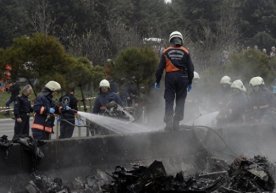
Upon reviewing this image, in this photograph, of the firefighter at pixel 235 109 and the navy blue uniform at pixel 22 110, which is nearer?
the firefighter at pixel 235 109

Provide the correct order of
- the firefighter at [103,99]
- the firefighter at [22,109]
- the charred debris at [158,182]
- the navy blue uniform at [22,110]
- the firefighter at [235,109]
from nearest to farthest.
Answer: the charred debris at [158,182], the firefighter at [235,109], the firefighter at [103,99], the firefighter at [22,109], the navy blue uniform at [22,110]

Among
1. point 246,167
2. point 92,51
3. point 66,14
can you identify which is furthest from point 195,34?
point 246,167

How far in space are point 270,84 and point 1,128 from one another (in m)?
10.4

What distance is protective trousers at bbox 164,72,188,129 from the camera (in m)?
10.9

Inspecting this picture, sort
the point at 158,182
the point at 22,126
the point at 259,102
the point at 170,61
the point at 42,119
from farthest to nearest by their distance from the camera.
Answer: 1. the point at 22,126
2. the point at 259,102
3. the point at 42,119
4. the point at 170,61
5. the point at 158,182

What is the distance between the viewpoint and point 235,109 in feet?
44.3


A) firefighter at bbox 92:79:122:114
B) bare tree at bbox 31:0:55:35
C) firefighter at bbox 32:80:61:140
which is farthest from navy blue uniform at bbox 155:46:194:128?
bare tree at bbox 31:0:55:35

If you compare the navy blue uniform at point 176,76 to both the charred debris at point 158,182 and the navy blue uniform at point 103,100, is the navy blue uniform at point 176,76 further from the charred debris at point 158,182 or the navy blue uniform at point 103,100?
the navy blue uniform at point 103,100

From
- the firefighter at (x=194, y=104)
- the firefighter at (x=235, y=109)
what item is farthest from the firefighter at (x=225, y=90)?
the firefighter at (x=235, y=109)

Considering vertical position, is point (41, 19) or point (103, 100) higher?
point (41, 19)

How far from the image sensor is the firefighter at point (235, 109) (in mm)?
13367

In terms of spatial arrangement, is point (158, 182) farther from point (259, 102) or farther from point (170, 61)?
point (259, 102)

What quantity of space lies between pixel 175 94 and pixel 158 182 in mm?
3033

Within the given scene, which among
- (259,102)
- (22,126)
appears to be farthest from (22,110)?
(259,102)
